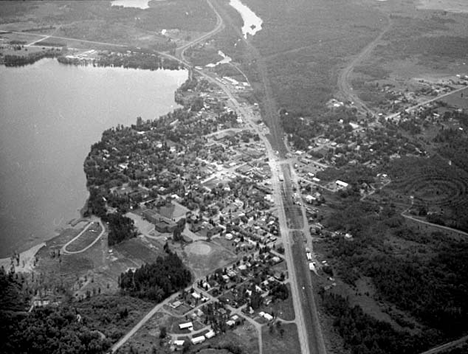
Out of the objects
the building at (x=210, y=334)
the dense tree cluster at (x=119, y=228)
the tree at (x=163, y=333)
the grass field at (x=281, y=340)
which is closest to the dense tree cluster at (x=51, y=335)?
the tree at (x=163, y=333)

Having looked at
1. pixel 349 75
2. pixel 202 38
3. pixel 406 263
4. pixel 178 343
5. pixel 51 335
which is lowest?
pixel 178 343

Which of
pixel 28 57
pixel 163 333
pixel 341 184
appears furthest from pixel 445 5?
pixel 163 333

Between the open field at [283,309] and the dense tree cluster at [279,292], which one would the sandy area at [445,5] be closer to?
the dense tree cluster at [279,292]

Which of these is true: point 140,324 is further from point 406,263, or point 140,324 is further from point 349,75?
point 349,75

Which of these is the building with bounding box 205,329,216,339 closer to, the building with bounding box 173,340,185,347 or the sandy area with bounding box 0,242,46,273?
the building with bounding box 173,340,185,347

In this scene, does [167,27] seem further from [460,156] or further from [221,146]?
[460,156]

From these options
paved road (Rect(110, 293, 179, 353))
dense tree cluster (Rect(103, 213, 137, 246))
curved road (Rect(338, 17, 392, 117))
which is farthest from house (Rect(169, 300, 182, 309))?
curved road (Rect(338, 17, 392, 117))

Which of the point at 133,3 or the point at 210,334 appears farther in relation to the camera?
the point at 133,3
